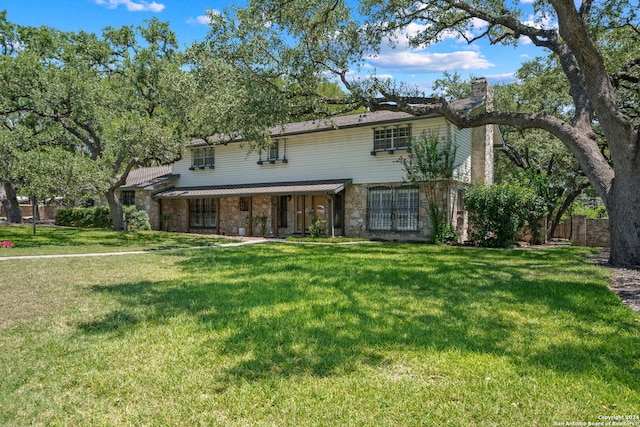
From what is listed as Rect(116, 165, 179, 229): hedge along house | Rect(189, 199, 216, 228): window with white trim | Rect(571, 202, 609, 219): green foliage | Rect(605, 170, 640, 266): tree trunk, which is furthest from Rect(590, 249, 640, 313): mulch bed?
Rect(116, 165, 179, 229): hedge along house

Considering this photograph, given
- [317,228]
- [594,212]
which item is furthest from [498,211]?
[594,212]

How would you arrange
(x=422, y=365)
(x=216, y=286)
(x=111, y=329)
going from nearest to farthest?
(x=422, y=365) < (x=111, y=329) < (x=216, y=286)

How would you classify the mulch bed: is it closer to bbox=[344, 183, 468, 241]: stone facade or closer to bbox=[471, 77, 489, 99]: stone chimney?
bbox=[344, 183, 468, 241]: stone facade

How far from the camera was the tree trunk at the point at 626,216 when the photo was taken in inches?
362

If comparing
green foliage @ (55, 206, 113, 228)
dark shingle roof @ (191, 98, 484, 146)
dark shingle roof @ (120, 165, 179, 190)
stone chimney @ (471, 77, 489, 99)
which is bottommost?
green foliage @ (55, 206, 113, 228)

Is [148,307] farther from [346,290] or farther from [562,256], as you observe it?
[562,256]

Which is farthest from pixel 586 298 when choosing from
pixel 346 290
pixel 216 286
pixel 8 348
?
pixel 8 348

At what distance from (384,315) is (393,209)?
1257cm

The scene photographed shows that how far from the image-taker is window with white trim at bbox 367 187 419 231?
16.9 m

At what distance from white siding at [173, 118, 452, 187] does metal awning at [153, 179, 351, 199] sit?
1.44ft

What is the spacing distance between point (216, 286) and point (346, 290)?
2.24 m

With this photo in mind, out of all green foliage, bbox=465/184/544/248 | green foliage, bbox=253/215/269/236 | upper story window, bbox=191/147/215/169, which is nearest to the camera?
green foliage, bbox=465/184/544/248

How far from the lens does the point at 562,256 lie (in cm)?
1151

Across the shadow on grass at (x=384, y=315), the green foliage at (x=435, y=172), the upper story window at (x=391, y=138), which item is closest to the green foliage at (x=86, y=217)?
the upper story window at (x=391, y=138)
